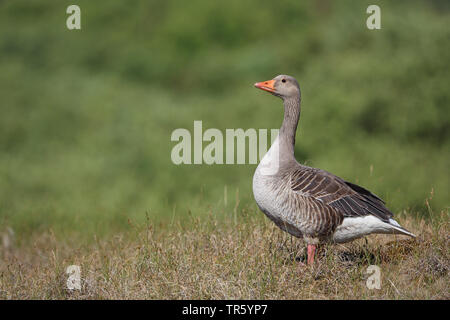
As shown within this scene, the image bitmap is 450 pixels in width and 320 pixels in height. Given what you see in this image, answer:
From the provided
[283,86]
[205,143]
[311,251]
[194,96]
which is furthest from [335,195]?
[194,96]

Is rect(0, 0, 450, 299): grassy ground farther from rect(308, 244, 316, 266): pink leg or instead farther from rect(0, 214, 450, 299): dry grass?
rect(308, 244, 316, 266): pink leg

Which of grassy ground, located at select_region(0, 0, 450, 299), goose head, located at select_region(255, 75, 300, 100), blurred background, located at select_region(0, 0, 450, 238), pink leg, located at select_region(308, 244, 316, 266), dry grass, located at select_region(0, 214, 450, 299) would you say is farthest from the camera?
blurred background, located at select_region(0, 0, 450, 238)

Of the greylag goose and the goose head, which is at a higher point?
the goose head

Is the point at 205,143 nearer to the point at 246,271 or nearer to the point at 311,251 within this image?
the point at 311,251

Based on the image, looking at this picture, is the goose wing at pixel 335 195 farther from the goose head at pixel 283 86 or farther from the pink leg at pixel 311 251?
the goose head at pixel 283 86

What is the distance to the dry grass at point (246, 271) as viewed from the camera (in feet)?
16.9

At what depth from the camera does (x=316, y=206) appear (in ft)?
18.8

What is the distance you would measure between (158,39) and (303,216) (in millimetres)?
27508

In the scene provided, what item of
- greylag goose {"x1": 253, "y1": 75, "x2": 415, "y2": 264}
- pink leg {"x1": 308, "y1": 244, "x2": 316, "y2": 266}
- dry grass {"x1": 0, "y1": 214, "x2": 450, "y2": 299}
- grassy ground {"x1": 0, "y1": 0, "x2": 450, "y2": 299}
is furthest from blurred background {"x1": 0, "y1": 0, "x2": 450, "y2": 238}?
pink leg {"x1": 308, "y1": 244, "x2": 316, "y2": 266}

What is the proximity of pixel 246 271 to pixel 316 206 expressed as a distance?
1.07 metres

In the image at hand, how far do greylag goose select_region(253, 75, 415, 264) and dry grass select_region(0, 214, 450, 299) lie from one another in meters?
0.30

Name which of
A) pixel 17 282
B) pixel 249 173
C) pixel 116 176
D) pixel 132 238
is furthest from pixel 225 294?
pixel 116 176

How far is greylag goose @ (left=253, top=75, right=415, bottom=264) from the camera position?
18.7ft
